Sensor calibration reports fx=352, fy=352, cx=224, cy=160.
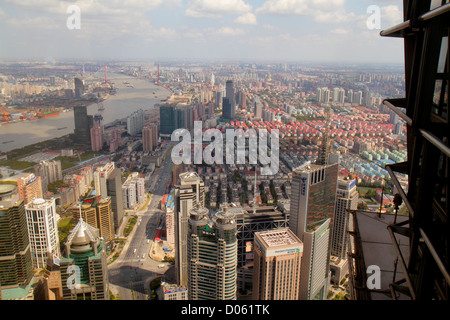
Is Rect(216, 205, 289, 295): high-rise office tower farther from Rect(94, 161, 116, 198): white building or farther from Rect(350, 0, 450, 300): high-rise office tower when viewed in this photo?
Rect(350, 0, 450, 300): high-rise office tower

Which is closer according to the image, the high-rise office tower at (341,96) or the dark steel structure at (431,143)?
the dark steel structure at (431,143)

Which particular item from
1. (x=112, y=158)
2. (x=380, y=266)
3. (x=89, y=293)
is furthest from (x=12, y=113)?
(x=380, y=266)

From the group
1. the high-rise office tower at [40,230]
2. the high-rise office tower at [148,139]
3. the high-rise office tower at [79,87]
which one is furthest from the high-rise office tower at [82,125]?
the high-rise office tower at [40,230]

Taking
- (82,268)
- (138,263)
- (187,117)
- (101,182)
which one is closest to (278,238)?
(82,268)

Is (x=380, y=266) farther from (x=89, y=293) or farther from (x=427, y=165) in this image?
(x=89, y=293)

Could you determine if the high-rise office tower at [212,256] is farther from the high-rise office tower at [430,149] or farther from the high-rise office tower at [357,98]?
the high-rise office tower at [357,98]
